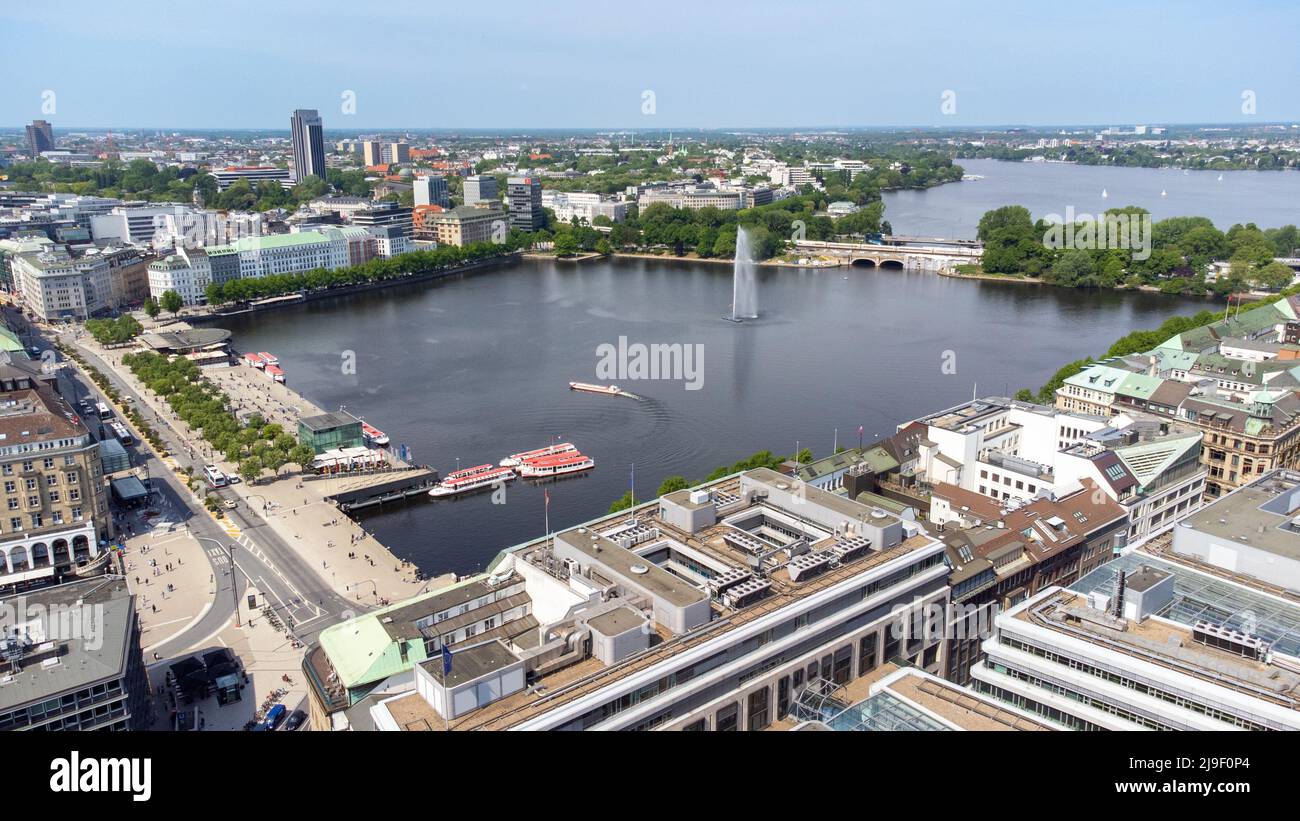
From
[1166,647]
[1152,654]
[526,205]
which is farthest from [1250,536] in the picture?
[526,205]

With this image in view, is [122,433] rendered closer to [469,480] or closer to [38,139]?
[469,480]

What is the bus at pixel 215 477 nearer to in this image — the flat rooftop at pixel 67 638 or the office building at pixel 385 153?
the flat rooftop at pixel 67 638

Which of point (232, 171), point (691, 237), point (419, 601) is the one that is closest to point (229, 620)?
point (419, 601)

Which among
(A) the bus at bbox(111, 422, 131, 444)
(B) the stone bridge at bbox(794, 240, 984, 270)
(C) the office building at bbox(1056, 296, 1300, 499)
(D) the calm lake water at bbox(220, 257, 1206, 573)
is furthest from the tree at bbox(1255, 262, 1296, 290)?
(A) the bus at bbox(111, 422, 131, 444)

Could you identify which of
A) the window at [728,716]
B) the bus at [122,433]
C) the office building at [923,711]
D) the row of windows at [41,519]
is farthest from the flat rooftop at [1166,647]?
the bus at [122,433]

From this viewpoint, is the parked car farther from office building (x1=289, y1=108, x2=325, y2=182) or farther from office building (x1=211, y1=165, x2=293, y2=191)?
office building (x1=289, y1=108, x2=325, y2=182)
